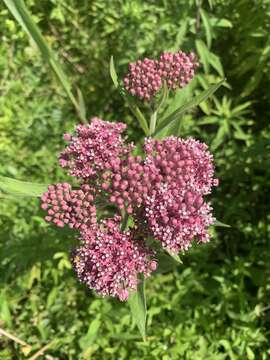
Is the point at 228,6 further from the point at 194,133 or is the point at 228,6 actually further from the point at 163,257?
the point at 163,257

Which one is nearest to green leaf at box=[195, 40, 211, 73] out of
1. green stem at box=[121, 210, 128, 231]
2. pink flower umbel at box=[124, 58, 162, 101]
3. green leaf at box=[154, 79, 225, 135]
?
pink flower umbel at box=[124, 58, 162, 101]

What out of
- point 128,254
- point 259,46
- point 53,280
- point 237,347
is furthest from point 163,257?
point 259,46

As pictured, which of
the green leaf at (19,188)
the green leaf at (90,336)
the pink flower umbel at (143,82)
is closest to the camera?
the green leaf at (19,188)

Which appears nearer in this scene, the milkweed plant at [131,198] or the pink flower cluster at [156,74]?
the milkweed plant at [131,198]

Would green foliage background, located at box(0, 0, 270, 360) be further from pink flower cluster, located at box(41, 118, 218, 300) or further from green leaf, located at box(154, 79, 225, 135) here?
pink flower cluster, located at box(41, 118, 218, 300)

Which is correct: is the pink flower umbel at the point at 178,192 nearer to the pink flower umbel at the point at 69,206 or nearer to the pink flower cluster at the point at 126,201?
the pink flower cluster at the point at 126,201

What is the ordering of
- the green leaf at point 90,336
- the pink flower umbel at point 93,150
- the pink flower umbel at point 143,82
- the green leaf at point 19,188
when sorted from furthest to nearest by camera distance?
the green leaf at point 90,336
the pink flower umbel at point 143,82
the pink flower umbel at point 93,150
the green leaf at point 19,188

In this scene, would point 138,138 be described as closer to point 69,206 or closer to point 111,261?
point 69,206

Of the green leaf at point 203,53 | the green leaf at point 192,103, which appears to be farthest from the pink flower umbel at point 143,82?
the green leaf at point 203,53

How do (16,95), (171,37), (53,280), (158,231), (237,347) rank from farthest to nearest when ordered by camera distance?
(16,95) → (171,37) → (53,280) → (237,347) → (158,231)
